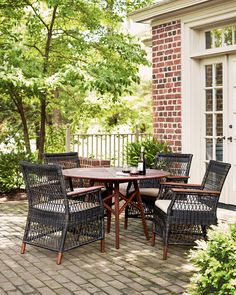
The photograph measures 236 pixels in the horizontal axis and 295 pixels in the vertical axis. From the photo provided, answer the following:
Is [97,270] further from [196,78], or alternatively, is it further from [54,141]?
[54,141]

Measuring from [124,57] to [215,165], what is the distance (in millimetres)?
4479

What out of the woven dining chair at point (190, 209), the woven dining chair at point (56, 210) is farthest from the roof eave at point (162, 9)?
the woven dining chair at point (56, 210)

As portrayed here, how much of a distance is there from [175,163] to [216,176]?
4.34 ft

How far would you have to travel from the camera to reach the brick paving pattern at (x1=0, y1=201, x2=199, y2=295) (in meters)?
3.87

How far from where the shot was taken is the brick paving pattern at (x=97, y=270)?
3871mm

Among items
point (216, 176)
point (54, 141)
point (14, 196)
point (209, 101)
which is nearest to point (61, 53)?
point (54, 141)

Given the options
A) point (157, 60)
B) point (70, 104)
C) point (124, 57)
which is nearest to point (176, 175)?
point (157, 60)

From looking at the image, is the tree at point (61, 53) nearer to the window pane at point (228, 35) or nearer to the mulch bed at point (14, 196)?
the mulch bed at point (14, 196)

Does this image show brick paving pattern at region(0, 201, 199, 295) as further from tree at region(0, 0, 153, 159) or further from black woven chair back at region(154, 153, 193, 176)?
tree at region(0, 0, 153, 159)

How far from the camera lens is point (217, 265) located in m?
2.60

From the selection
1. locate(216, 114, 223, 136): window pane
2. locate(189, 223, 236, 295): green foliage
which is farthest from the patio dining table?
locate(189, 223, 236, 295): green foliage

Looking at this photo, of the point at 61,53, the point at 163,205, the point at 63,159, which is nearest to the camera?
the point at 163,205

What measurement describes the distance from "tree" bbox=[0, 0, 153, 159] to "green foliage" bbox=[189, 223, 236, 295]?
17.6 feet

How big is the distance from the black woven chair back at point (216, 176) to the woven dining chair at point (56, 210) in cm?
121
